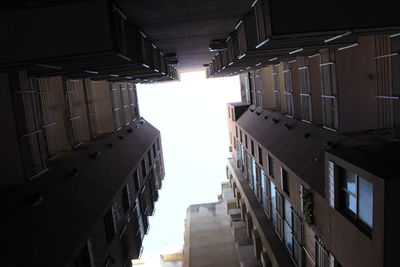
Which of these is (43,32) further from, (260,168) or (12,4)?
(260,168)

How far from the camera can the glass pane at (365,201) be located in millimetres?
8758

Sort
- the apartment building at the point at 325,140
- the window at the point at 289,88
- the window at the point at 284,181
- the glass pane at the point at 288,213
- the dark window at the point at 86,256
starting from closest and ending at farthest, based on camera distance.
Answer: the apartment building at the point at 325,140
the dark window at the point at 86,256
the glass pane at the point at 288,213
the window at the point at 284,181
the window at the point at 289,88

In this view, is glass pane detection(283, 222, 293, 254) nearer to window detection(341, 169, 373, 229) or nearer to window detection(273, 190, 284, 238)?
window detection(273, 190, 284, 238)

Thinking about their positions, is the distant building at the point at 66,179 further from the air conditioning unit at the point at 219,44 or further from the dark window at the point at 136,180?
the air conditioning unit at the point at 219,44

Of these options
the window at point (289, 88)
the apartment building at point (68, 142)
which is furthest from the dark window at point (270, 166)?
the apartment building at point (68, 142)

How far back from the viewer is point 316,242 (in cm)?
1377

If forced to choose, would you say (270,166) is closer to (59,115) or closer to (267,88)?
(267,88)

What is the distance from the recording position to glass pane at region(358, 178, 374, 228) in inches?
345

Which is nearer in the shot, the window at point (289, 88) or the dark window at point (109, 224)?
the dark window at point (109, 224)

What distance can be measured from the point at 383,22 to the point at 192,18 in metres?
5.78

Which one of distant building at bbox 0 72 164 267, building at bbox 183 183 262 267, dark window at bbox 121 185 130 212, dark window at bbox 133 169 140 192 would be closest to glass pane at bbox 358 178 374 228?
distant building at bbox 0 72 164 267

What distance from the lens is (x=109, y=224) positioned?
14391 mm

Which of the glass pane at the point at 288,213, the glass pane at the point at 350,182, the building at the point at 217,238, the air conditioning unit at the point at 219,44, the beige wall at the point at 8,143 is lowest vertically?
the building at the point at 217,238

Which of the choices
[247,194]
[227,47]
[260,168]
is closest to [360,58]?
[227,47]
